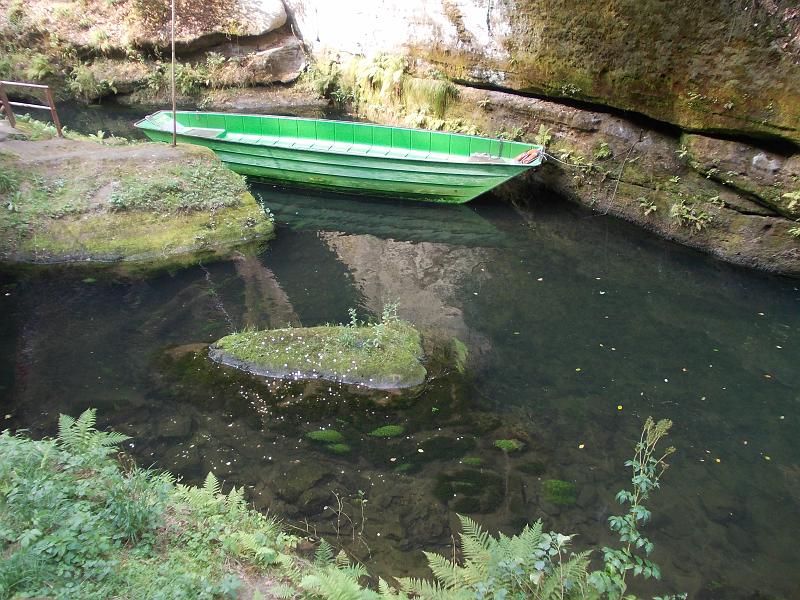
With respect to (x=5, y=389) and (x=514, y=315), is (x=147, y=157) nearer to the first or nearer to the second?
(x=5, y=389)

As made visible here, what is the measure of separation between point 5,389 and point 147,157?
548cm

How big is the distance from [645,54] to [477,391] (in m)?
6.76

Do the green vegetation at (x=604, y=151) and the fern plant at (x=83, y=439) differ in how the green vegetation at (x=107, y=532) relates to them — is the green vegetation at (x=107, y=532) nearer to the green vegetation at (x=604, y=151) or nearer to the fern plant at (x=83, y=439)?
the fern plant at (x=83, y=439)

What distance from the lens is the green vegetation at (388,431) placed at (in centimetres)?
591

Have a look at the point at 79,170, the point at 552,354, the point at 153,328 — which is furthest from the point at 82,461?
the point at 79,170

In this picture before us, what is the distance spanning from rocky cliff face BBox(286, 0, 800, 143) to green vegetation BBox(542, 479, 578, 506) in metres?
6.70

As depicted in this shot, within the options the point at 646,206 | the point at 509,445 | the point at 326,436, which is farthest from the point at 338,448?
the point at 646,206

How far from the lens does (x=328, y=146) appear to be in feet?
40.1

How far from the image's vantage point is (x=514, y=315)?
321 inches

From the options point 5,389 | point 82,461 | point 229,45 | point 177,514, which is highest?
point 229,45

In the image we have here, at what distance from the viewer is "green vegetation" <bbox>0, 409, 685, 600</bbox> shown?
3148mm

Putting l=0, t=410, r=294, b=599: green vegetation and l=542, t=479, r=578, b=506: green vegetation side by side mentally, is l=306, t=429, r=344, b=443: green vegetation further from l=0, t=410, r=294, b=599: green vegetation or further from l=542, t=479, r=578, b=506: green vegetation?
l=542, t=479, r=578, b=506: green vegetation

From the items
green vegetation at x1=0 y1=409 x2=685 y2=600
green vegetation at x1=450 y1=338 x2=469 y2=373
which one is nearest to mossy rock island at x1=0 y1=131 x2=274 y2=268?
green vegetation at x1=450 y1=338 x2=469 y2=373

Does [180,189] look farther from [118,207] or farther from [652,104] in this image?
[652,104]
